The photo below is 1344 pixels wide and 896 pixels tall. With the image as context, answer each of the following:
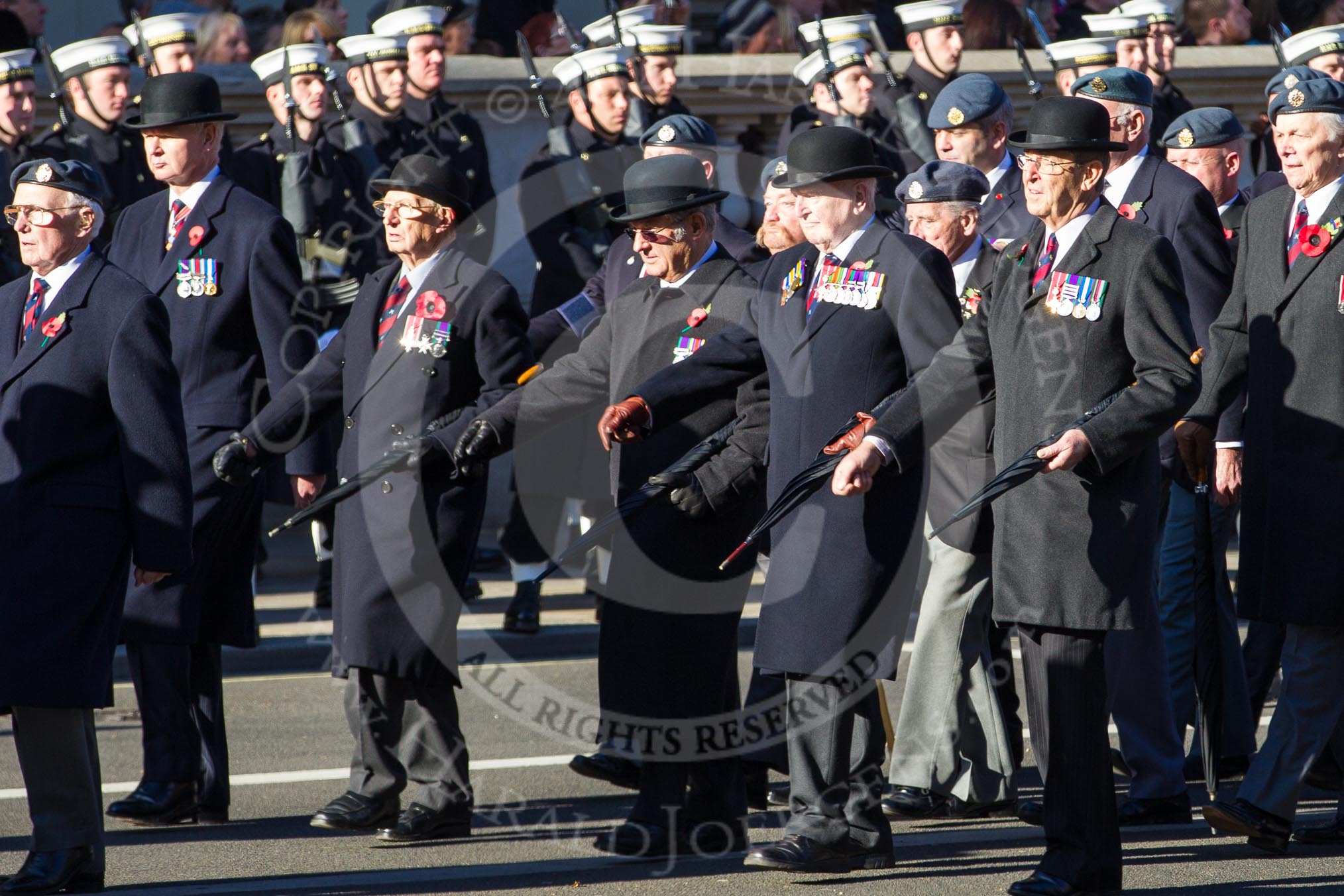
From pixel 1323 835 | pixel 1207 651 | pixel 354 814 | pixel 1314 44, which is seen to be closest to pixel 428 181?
pixel 354 814

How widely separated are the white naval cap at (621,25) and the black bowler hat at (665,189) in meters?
5.44

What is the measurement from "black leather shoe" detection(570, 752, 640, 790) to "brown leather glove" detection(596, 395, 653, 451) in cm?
121

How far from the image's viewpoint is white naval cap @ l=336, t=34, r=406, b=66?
11.2m

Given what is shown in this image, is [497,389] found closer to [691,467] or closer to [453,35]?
[691,467]

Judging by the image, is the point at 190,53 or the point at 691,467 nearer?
the point at 691,467

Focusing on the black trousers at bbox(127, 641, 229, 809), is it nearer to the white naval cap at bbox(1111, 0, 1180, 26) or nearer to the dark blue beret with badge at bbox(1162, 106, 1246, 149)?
the dark blue beret with badge at bbox(1162, 106, 1246, 149)

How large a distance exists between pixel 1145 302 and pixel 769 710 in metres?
2.05

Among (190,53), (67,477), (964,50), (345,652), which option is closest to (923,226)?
(345,652)

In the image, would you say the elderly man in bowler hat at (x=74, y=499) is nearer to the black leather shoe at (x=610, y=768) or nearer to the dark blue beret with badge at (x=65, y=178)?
the dark blue beret with badge at (x=65, y=178)

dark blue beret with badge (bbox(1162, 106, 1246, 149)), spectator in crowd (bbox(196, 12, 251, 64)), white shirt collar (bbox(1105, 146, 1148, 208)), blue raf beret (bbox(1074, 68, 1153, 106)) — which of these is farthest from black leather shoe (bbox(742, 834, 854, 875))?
spectator in crowd (bbox(196, 12, 251, 64))

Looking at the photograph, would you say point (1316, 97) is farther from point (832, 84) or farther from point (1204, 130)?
point (832, 84)

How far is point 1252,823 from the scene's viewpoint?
20.0ft

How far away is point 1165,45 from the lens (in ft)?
37.4

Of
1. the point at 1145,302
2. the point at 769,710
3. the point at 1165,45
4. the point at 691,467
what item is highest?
the point at 1165,45
